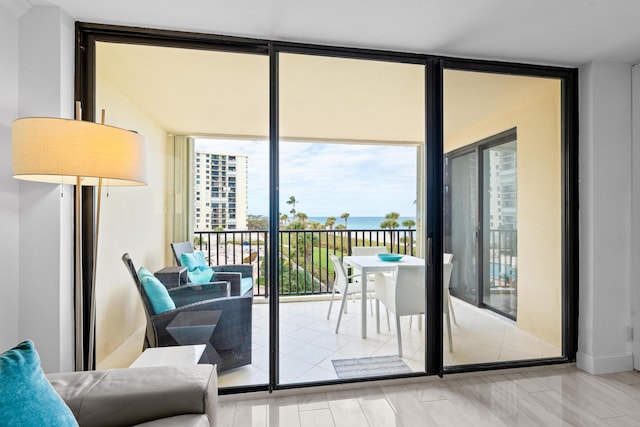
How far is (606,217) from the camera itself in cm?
271

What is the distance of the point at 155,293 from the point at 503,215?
2.67 m

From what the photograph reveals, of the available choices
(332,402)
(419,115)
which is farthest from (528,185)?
(332,402)

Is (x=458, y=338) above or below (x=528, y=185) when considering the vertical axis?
below

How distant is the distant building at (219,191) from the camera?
2320mm

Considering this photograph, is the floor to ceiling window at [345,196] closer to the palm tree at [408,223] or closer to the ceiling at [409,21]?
the palm tree at [408,223]

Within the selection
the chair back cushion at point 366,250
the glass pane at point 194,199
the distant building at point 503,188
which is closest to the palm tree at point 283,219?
the glass pane at point 194,199

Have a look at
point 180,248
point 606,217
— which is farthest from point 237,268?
point 606,217

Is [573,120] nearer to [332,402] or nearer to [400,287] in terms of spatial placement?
[400,287]

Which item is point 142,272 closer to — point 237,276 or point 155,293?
point 155,293

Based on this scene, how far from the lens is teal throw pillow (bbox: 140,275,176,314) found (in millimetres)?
2176

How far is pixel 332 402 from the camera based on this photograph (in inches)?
89.3

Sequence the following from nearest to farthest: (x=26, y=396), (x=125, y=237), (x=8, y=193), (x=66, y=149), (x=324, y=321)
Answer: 1. (x=26, y=396)
2. (x=66, y=149)
3. (x=8, y=193)
4. (x=125, y=237)
5. (x=324, y=321)

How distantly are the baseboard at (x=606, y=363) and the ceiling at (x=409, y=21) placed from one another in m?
2.37

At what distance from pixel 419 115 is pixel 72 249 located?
8.52ft
